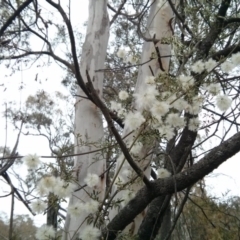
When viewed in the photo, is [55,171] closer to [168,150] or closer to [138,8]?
[168,150]

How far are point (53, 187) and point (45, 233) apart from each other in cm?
14

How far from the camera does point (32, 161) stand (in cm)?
135

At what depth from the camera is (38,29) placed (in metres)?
3.02

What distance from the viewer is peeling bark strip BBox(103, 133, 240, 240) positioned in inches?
55.0

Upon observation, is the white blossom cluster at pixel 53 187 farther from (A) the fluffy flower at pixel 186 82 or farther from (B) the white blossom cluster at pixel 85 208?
(A) the fluffy flower at pixel 186 82

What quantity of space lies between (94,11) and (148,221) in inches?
75.7

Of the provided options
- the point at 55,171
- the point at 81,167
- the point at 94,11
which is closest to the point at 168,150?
the point at 81,167

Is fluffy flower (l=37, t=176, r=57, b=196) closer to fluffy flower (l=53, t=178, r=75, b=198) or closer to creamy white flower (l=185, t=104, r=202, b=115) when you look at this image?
fluffy flower (l=53, t=178, r=75, b=198)

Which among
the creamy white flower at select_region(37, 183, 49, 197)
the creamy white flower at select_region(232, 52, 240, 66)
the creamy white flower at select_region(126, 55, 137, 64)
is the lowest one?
the creamy white flower at select_region(37, 183, 49, 197)

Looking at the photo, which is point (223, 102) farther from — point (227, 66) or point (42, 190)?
point (42, 190)

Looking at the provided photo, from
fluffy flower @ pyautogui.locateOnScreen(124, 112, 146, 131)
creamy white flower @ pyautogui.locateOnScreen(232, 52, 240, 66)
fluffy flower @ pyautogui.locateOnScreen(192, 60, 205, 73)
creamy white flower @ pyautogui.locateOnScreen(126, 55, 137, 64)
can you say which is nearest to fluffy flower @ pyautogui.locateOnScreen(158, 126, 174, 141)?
fluffy flower @ pyautogui.locateOnScreen(124, 112, 146, 131)

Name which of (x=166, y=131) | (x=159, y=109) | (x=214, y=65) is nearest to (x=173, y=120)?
(x=166, y=131)

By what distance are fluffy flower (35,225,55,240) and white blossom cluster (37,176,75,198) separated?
0.34 ft

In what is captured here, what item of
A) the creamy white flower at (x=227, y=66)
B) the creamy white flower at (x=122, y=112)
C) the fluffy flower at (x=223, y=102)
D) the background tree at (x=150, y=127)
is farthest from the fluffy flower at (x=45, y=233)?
the creamy white flower at (x=227, y=66)
